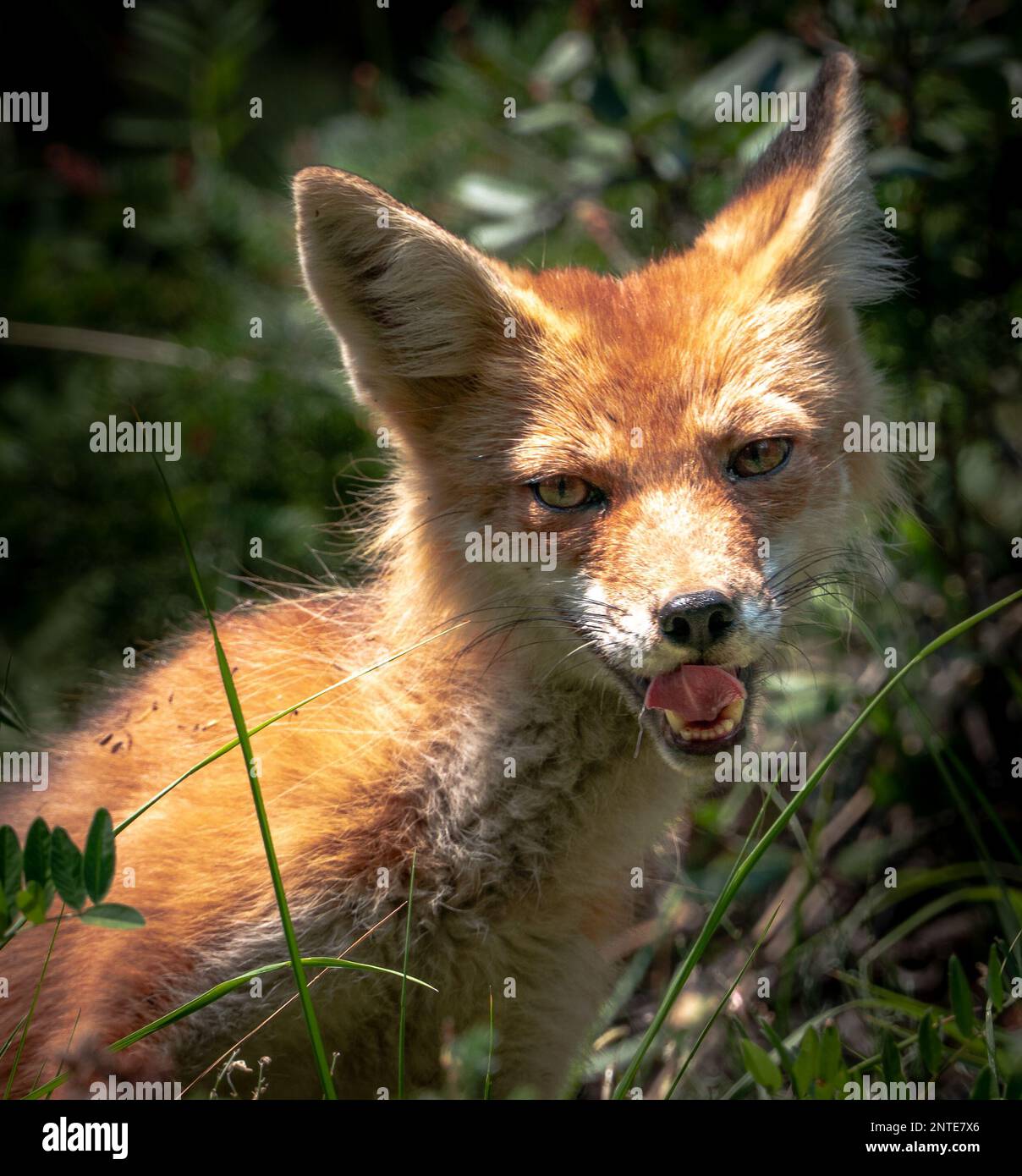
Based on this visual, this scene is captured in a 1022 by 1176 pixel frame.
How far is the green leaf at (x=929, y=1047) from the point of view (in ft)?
9.30

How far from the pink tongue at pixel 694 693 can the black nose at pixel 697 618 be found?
0.15 metres

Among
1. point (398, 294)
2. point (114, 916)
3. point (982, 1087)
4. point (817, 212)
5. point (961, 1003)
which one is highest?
point (817, 212)

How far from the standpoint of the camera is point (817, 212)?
149 inches

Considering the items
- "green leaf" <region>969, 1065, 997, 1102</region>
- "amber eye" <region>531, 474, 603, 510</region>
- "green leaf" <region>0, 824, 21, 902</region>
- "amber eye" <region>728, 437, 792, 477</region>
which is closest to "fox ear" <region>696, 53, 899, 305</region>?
"amber eye" <region>728, 437, 792, 477</region>

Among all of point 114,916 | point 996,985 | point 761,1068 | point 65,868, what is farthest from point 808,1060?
point 65,868

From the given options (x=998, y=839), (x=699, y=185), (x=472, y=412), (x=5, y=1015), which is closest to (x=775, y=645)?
(x=472, y=412)

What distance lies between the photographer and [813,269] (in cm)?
383

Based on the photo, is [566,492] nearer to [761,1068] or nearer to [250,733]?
[250,733]

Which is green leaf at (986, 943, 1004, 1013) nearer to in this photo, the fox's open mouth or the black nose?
the fox's open mouth

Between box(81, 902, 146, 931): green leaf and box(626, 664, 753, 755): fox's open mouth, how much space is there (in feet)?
→ 4.47

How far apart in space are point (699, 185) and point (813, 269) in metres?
2.34

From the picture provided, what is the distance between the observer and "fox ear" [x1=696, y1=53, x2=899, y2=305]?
12.4 ft

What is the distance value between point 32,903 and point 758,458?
2.19 m
